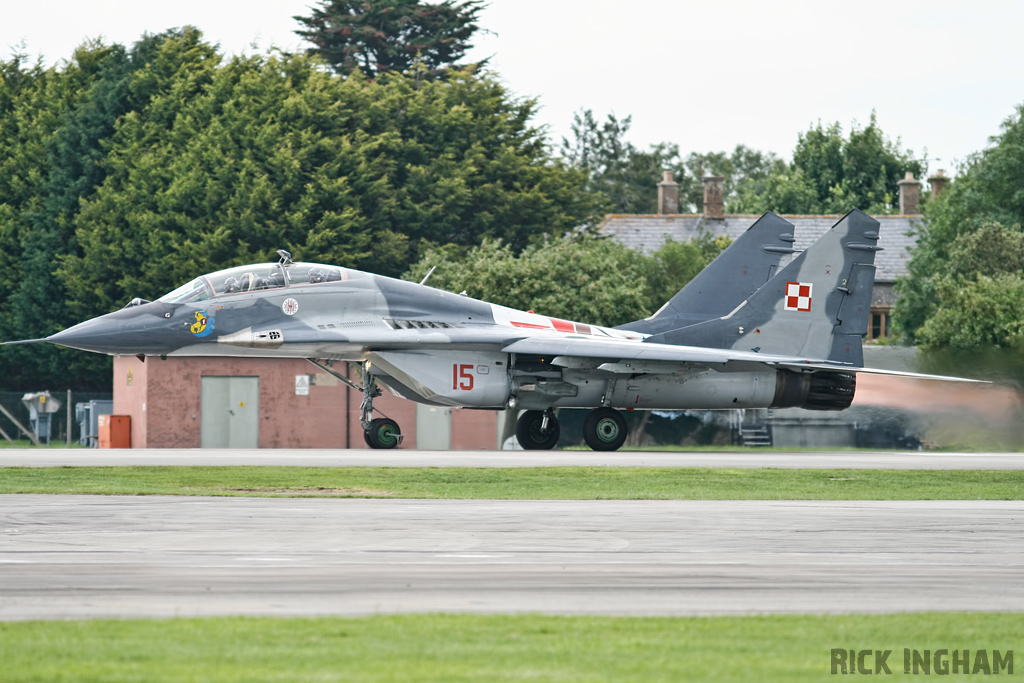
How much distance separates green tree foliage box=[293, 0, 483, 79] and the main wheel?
4808 cm

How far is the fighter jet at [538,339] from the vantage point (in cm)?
2620

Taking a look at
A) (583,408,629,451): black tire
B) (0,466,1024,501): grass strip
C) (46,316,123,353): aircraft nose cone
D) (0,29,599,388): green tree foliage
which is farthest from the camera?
(0,29,599,388): green tree foliage

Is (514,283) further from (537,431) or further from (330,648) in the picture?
(330,648)

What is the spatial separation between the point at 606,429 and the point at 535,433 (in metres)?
1.53

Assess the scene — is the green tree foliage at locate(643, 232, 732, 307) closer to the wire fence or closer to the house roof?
the house roof

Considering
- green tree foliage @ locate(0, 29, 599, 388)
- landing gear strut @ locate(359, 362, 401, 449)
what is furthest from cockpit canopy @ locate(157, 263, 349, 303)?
green tree foliage @ locate(0, 29, 599, 388)

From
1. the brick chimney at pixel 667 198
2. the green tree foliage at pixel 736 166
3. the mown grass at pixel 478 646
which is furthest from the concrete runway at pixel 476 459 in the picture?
the green tree foliage at pixel 736 166

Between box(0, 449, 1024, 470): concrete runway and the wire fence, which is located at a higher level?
box(0, 449, 1024, 470): concrete runway

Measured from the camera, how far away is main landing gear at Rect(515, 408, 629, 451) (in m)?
28.4

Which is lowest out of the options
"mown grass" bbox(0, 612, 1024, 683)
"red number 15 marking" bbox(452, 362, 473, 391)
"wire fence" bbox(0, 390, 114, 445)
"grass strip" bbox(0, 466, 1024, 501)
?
"wire fence" bbox(0, 390, 114, 445)

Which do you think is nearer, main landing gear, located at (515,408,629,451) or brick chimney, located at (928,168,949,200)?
main landing gear, located at (515,408,629,451)

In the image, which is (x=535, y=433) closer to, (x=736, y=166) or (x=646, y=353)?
(x=646, y=353)

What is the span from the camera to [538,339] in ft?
89.9

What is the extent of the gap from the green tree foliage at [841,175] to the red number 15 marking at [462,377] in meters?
62.0
